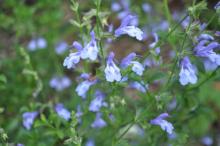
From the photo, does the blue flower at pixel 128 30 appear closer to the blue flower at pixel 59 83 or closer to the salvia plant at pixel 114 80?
the salvia plant at pixel 114 80

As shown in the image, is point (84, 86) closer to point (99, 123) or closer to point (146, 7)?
point (99, 123)

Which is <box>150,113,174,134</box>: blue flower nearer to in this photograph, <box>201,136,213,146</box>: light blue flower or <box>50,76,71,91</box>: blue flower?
<box>201,136,213,146</box>: light blue flower

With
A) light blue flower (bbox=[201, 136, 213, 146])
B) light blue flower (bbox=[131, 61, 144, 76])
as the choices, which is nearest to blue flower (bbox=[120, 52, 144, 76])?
light blue flower (bbox=[131, 61, 144, 76])

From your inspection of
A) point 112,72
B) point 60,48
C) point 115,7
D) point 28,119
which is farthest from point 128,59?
point 60,48

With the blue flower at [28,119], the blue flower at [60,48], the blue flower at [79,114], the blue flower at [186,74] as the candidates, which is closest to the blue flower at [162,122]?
the blue flower at [186,74]

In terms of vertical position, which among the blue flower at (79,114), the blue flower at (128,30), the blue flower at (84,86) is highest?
the blue flower at (128,30)

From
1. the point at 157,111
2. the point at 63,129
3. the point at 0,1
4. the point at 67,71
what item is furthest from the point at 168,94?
the point at 0,1
